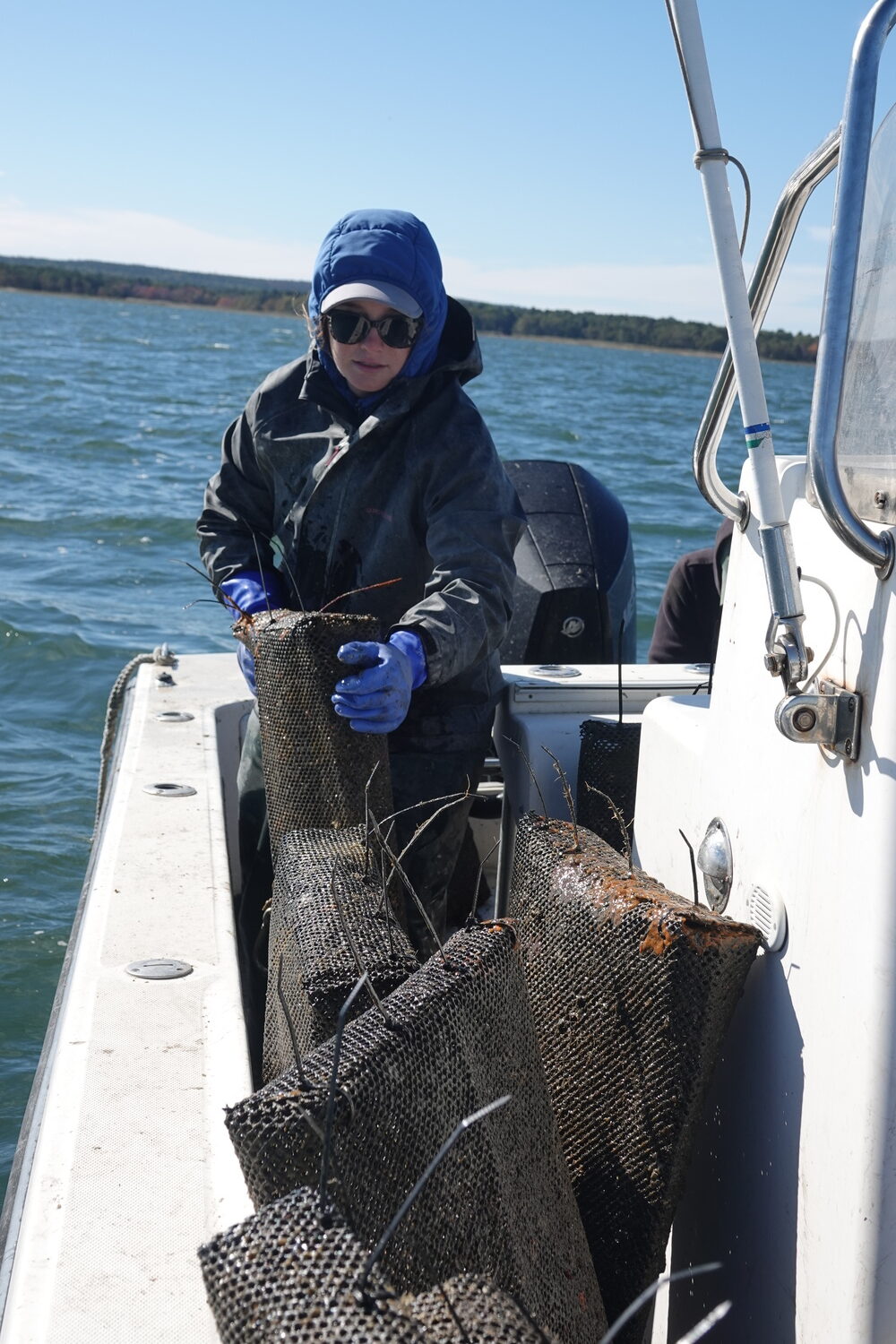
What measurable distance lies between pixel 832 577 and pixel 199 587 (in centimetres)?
1018

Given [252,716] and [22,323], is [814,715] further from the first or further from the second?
[22,323]

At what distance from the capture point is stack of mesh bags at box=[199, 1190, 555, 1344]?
111 centimetres

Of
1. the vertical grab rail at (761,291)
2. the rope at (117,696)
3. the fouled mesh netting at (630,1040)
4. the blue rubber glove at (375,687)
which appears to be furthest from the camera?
the rope at (117,696)

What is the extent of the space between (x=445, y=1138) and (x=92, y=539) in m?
12.5

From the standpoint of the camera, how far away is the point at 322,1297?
112 cm

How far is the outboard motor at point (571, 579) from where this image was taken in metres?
4.07

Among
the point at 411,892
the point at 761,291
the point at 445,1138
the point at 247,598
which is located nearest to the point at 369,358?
the point at 247,598

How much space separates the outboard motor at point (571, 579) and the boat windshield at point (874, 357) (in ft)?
7.93

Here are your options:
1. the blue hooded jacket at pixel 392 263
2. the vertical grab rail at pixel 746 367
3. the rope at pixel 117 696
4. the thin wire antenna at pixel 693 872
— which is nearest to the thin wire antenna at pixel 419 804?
the thin wire antenna at pixel 693 872

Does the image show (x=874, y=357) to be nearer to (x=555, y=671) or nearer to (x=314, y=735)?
(x=314, y=735)

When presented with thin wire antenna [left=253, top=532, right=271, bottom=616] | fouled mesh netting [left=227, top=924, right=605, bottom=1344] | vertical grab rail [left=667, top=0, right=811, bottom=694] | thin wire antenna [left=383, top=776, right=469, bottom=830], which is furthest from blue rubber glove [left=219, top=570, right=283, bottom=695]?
vertical grab rail [left=667, top=0, right=811, bottom=694]

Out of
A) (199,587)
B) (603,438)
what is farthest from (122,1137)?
(603,438)

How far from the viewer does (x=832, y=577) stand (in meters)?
1.52

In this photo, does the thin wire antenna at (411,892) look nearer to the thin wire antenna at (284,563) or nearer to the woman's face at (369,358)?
the thin wire antenna at (284,563)
